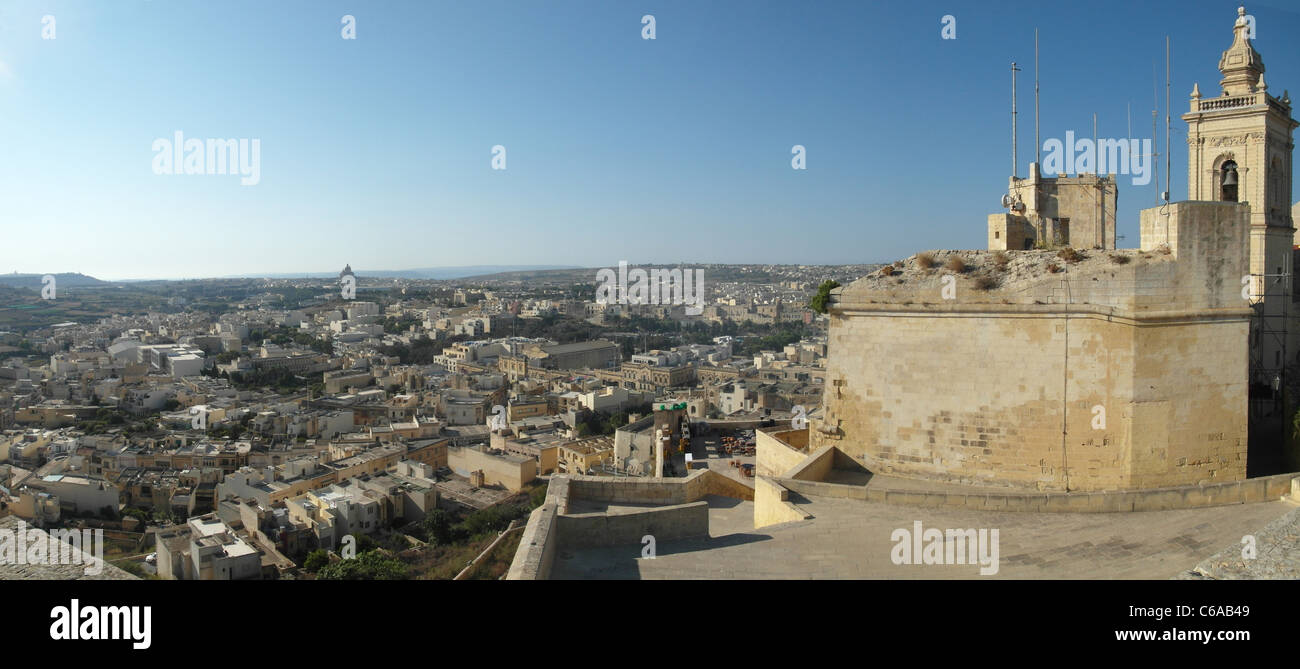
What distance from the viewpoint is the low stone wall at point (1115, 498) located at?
262 inches

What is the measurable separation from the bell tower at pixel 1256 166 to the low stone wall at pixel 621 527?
9681mm

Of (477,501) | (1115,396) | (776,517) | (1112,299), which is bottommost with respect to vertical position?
(477,501)

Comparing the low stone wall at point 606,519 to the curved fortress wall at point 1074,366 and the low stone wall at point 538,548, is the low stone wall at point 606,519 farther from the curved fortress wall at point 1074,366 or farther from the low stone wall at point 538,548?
the curved fortress wall at point 1074,366

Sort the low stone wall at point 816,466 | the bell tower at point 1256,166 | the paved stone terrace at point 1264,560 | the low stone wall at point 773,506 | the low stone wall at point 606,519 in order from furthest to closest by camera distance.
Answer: the bell tower at point 1256,166 → the low stone wall at point 816,466 → the low stone wall at point 773,506 → the low stone wall at point 606,519 → the paved stone terrace at point 1264,560

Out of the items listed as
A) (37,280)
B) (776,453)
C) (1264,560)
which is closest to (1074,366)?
(1264,560)

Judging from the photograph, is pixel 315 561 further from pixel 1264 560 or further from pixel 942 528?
pixel 1264 560

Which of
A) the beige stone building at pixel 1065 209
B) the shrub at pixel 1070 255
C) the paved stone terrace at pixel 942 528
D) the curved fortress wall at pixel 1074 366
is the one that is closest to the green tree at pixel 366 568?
the curved fortress wall at pixel 1074 366

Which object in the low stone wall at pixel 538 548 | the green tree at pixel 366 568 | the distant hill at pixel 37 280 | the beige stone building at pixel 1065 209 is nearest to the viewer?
the low stone wall at pixel 538 548

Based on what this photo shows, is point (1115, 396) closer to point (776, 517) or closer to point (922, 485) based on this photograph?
point (922, 485)

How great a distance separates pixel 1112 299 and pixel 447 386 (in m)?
47.9
